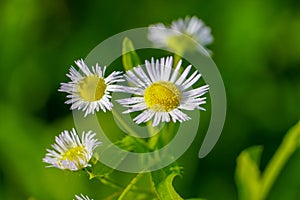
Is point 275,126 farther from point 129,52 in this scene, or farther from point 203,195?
point 129,52

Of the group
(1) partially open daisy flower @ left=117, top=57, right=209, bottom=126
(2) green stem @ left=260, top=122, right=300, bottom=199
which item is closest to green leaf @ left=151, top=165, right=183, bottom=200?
(1) partially open daisy flower @ left=117, top=57, right=209, bottom=126

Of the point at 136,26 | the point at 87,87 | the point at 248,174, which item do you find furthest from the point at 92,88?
the point at 136,26

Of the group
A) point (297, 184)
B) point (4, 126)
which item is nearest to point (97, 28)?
point (4, 126)

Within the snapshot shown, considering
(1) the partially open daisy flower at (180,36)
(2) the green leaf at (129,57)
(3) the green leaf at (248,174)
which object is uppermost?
(2) the green leaf at (129,57)

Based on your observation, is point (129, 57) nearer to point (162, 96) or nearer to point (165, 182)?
point (162, 96)

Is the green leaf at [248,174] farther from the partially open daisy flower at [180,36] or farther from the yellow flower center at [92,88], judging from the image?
the yellow flower center at [92,88]

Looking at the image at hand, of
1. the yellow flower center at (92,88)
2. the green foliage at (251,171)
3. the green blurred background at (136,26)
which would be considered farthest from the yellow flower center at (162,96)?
the green blurred background at (136,26)
